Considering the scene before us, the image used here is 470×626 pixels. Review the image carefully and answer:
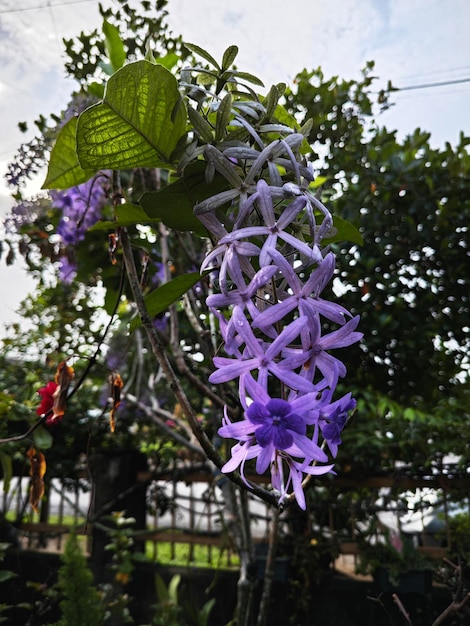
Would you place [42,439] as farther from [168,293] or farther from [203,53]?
[203,53]

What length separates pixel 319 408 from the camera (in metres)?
0.38

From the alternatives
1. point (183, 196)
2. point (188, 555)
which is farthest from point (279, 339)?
point (188, 555)

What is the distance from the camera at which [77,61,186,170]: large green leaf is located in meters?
0.47

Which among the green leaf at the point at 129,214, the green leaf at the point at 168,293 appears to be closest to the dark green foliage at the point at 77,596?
the green leaf at the point at 168,293

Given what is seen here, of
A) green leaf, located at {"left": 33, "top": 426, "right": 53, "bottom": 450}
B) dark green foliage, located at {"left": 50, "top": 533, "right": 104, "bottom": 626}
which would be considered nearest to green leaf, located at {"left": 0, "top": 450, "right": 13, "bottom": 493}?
green leaf, located at {"left": 33, "top": 426, "right": 53, "bottom": 450}

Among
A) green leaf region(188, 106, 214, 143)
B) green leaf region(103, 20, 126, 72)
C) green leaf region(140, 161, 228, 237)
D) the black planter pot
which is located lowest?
the black planter pot

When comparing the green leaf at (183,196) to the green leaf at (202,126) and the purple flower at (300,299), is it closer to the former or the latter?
the green leaf at (202,126)

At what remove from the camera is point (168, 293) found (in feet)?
2.02

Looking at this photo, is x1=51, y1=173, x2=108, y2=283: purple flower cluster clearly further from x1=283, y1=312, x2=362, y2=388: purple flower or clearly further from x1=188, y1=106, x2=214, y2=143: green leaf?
x1=283, y1=312, x2=362, y2=388: purple flower

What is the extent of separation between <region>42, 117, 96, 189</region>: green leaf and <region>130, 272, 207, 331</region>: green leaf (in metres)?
0.17

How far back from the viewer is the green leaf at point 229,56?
516mm

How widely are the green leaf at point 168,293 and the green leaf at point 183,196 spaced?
0.06 metres

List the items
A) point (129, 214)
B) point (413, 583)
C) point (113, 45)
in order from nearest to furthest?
point (129, 214) → point (113, 45) → point (413, 583)

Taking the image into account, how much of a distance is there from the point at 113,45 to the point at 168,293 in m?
0.36
